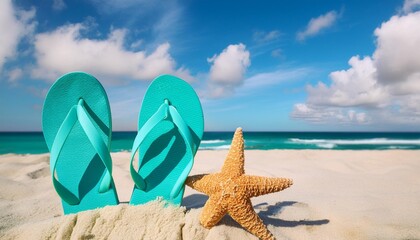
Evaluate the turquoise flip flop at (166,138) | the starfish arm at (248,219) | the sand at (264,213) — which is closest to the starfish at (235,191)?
the starfish arm at (248,219)

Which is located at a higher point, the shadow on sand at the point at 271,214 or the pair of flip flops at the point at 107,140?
the pair of flip flops at the point at 107,140

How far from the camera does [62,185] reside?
8.13 feet

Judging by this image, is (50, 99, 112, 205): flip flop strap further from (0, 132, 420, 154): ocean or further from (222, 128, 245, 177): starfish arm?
(0, 132, 420, 154): ocean

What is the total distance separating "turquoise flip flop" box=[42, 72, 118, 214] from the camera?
7.83 ft

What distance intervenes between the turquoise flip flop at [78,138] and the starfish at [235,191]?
0.91 meters

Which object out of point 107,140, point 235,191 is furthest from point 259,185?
point 107,140

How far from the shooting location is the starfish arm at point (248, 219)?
1972 mm

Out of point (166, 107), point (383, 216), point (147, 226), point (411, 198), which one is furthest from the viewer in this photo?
point (411, 198)

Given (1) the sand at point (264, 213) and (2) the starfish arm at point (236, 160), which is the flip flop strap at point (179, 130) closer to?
(1) the sand at point (264, 213)

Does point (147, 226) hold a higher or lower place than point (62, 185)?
lower

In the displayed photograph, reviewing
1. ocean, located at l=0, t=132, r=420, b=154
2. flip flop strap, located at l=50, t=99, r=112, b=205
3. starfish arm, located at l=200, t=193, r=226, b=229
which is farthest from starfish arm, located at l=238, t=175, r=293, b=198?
ocean, located at l=0, t=132, r=420, b=154

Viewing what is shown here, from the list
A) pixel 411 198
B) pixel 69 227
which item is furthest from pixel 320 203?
pixel 69 227

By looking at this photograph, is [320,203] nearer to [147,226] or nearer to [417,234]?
[417,234]

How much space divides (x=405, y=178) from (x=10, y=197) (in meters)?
6.08
